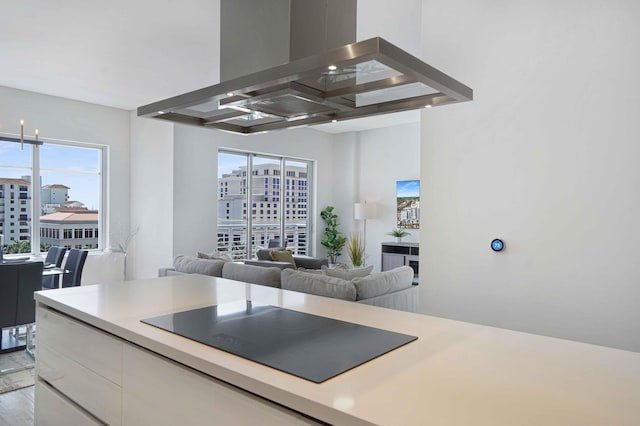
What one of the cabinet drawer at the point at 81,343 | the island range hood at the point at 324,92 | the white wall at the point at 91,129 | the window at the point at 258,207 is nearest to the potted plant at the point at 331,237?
the window at the point at 258,207

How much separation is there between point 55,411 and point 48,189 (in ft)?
17.2

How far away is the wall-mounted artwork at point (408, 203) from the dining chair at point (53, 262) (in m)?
5.50

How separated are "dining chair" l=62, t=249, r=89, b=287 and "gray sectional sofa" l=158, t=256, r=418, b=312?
1462 mm

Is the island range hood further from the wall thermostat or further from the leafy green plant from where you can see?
the leafy green plant

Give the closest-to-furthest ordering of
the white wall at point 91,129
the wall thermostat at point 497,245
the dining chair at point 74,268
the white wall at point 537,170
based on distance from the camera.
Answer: the white wall at point 537,170, the wall thermostat at point 497,245, the dining chair at point 74,268, the white wall at point 91,129

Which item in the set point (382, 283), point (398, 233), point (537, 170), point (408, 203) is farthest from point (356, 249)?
point (537, 170)

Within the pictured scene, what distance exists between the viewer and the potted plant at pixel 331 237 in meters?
8.72

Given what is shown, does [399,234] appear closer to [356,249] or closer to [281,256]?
[356,249]

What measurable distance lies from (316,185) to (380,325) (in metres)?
7.27

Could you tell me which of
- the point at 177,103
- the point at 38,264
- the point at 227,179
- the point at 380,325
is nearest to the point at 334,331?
the point at 380,325

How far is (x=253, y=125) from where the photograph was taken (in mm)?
2416

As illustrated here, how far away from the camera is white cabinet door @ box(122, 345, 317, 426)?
113 cm

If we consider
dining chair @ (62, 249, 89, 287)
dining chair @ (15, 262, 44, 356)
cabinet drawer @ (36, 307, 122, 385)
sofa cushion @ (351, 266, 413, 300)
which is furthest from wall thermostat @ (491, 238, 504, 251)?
dining chair @ (62, 249, 89, 287)

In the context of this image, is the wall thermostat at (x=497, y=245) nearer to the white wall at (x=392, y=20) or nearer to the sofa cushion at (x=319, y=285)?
the sofa cushion at (x=319, y=285)
